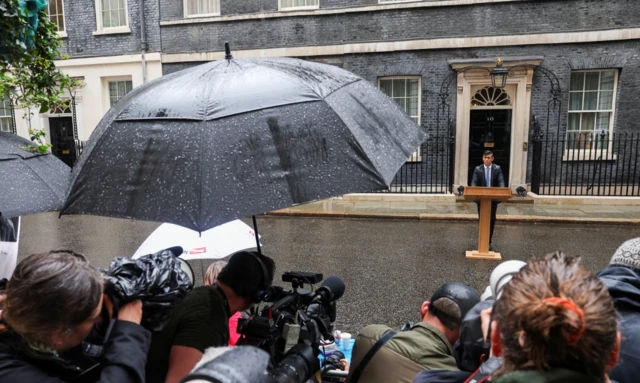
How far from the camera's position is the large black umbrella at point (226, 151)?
180 cm

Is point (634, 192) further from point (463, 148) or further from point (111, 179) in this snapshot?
point (111, 179)

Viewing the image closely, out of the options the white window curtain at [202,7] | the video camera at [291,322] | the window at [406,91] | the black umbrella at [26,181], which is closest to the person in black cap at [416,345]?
the video camera at [291,322]

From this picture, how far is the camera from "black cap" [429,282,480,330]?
2189mm

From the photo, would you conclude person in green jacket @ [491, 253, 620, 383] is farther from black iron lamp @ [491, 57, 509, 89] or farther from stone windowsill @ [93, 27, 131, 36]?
stone windowsill @ [93, 27, 131, 36]

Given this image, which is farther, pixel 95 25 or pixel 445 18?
pixel 95 25

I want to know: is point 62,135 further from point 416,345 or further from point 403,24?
point 416,345

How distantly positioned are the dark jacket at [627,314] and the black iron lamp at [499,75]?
1120 centimetres

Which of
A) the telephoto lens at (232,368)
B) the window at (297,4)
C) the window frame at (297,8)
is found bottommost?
the telephoto lens at (232,368)

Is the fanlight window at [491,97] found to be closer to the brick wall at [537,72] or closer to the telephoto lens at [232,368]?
the brick wall at [537,72]

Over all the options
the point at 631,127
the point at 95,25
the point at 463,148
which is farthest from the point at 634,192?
the point at 95,25

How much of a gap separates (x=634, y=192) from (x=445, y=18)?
691 cm

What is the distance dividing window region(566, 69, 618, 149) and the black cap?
40.5ft

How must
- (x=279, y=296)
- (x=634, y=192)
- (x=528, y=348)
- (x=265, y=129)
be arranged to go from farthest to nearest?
(x=634, y=192) < (x=279, y=296) < (x=265, y=129) < (x=528, y=348)

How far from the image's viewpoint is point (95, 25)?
16.1 meters
